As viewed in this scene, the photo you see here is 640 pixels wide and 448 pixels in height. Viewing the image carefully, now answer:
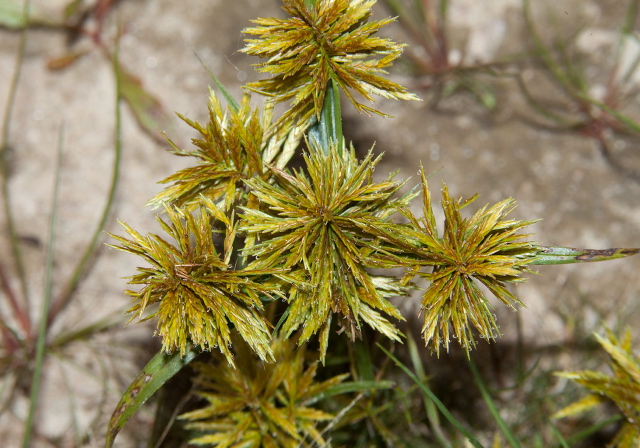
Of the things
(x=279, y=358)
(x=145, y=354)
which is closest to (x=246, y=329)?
(x=279, y=358)

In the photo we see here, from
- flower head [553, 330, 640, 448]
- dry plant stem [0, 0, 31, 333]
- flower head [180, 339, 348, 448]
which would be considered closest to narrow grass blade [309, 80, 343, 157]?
flower head [180, 339, 348, 448]

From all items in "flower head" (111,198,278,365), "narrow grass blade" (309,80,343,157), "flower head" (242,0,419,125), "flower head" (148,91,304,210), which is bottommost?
"flower head" (111,198,278,365)

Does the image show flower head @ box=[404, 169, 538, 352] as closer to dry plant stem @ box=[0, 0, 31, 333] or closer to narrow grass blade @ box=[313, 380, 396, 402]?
narrow grass blade @ box=[313, 380, 396, 402]

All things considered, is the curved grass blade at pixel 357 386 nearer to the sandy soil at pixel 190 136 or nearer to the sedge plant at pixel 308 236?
the sedge plant at pixel 308 236

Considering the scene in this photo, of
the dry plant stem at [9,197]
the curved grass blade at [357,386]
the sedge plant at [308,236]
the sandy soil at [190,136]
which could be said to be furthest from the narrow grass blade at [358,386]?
the dry plant stem at [9,197]

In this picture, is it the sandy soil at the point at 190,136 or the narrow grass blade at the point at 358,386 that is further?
the sandy soil at the point at 190,136

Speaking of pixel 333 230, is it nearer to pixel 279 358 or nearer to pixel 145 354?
pixel 279 358

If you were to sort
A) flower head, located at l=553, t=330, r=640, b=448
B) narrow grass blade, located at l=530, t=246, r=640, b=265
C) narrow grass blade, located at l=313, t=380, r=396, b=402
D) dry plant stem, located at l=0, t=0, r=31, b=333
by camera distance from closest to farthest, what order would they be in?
narrow grass blade, located at l=530, t=246, r=640, b=265, narrow grass blade, located at l=313, t=380, r=396, b=402, flower head, located at l=553, t=330, r=640, b=448, dry plant stem, located at l=0, t=0, r=31, b=333
